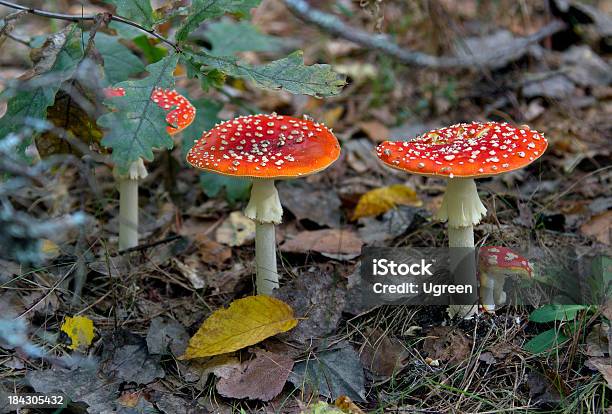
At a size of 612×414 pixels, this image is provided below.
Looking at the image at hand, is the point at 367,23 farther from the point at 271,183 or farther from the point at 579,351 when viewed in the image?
the point at 579,351

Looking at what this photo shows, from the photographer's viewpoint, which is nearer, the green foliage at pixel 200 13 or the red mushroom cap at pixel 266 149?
the red mushroom cap at pixel 266 149

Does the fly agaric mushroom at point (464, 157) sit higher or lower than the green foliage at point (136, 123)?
lower

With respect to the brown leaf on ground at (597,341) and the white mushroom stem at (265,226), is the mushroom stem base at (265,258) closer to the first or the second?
the white mushroom stem at (265,226)

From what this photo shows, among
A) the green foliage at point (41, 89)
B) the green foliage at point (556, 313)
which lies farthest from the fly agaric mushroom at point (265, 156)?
the green foliage at point (556, 313)

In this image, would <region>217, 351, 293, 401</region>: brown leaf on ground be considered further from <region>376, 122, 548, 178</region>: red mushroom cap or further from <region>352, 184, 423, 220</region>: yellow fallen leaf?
<region>352, 184, 423, 220</region>: yellow fallen leaf

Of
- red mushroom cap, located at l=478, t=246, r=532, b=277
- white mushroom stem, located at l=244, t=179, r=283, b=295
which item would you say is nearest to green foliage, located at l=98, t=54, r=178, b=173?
white mushroom stem, located at l=244, t=179, r=283, b=295

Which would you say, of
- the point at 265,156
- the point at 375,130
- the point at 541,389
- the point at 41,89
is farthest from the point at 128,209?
the point at 541,389

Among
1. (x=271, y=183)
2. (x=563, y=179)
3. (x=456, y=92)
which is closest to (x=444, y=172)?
(x=271, y=183)

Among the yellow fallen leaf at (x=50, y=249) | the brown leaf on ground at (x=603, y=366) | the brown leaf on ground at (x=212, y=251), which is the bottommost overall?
the brown leaf on ground at (x=212, y=251)
